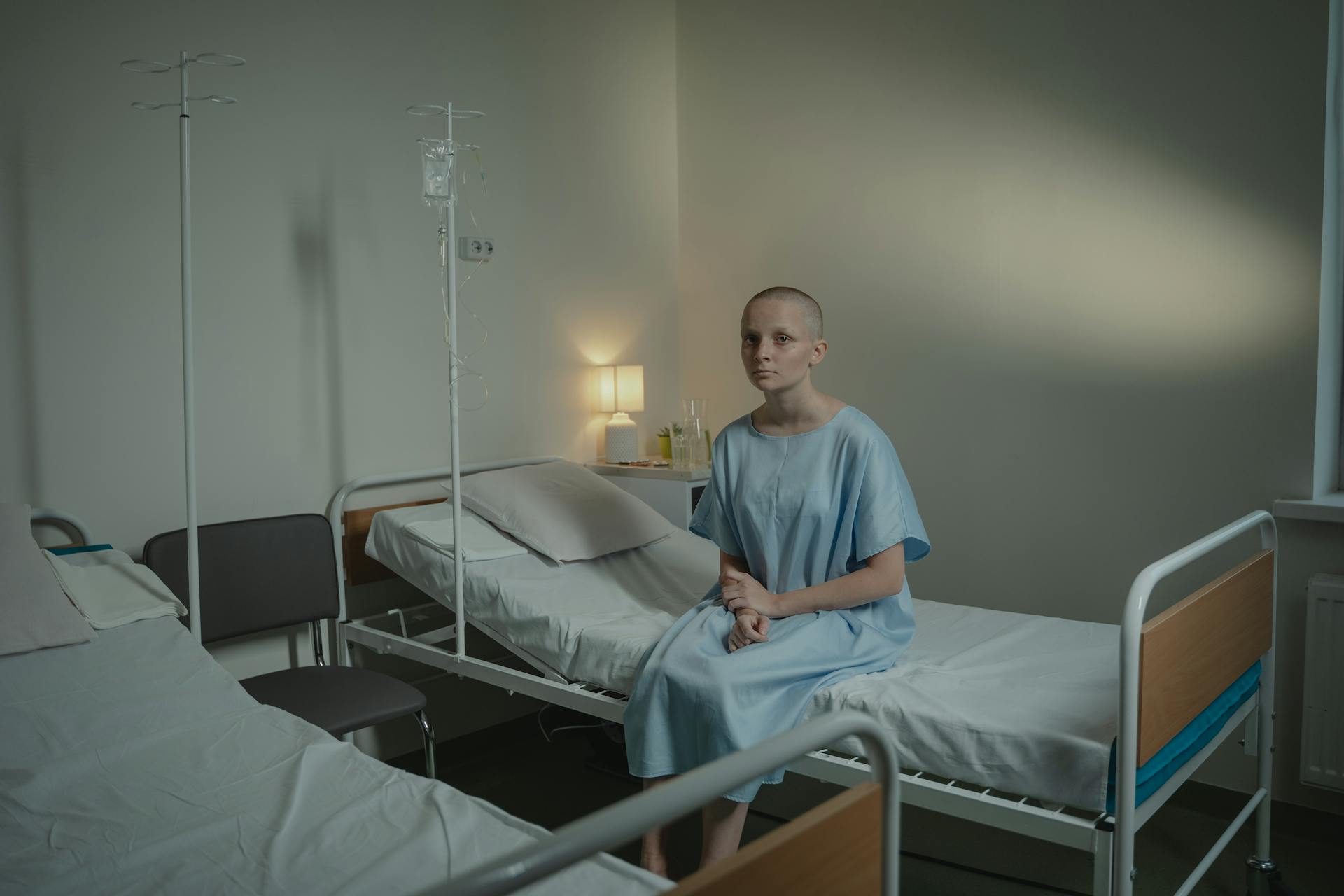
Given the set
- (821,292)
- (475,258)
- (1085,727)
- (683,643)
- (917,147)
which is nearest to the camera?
(1085,727)

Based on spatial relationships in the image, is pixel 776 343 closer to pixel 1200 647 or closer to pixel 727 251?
pixel 1200 647

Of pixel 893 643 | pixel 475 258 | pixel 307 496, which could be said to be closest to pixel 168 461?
pixel 307 496

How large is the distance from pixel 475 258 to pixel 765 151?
56.7 inches

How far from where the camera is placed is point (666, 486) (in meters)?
3.58

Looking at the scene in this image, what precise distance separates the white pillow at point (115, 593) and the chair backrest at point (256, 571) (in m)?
0.19

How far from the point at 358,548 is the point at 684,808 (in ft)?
8.13

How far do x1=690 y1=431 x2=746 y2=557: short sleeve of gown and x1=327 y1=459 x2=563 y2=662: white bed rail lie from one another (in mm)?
→ 635

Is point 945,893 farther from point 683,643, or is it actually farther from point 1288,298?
point 1288,298

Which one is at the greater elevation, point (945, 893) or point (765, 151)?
point (765, 151)

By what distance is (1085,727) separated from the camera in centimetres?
181

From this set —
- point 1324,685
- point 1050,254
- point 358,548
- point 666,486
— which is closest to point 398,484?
point 358,548

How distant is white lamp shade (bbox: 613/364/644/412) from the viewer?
386 cm

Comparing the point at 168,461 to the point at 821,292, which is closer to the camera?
the point at 168,461

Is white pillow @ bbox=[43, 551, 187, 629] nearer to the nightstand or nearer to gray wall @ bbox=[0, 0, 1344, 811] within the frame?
gray wall @ bbox=[0, 0, 1344, 811]
